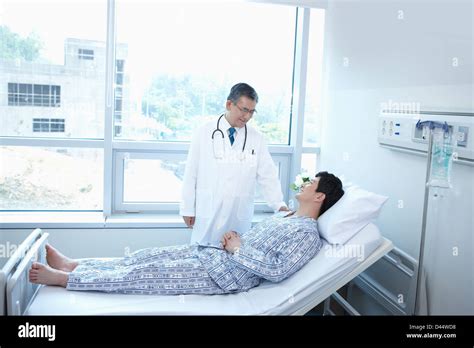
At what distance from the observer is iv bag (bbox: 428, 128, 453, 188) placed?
1553 millimetres

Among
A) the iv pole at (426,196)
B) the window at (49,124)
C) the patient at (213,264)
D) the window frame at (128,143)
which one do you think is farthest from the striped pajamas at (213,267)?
the window at (49,124)

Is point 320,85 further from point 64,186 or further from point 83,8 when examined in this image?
point 64,186

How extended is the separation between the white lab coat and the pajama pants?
51 centimetres

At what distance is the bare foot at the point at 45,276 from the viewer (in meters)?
1.52

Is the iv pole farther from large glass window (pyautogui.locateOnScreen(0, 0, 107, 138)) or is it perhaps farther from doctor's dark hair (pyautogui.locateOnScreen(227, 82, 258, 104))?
large glass window (pyautogui.locateOnScreen(0, 0, 107, 138))

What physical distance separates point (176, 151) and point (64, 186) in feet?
2.21

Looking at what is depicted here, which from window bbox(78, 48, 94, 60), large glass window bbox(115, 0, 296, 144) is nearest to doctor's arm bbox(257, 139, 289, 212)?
large glass window bbox(115, 0, 296, 144)

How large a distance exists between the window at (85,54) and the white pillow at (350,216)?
1.65 metres

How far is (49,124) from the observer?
2582 mm

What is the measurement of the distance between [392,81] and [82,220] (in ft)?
5.71

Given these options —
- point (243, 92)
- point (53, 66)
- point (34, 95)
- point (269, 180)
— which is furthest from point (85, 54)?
point (269, 180)

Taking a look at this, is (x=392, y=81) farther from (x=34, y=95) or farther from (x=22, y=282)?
(x=34, y=95)

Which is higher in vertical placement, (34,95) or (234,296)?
(34,95)

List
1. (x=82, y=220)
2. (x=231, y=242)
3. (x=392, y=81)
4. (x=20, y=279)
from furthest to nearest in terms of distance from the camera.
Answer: (x=82, y=220) → (x=392, y=81) → (x=231, y=242) → (x=20, y=279)
